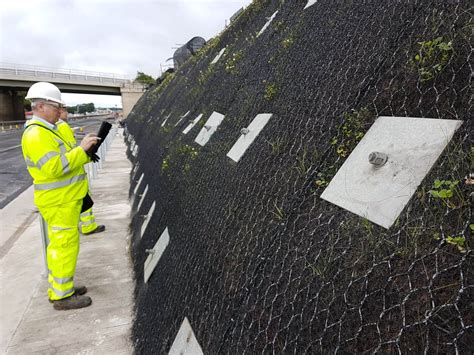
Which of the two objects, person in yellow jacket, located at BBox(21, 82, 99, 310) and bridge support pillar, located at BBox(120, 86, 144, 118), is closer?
person in yellow jacket, located at BBox(21, 82, 99, 310)

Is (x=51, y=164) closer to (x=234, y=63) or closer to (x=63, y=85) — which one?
(x=234, y=63)

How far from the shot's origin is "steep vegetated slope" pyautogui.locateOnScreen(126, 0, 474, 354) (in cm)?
109

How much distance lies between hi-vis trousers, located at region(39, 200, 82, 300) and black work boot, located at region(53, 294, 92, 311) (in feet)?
0.16

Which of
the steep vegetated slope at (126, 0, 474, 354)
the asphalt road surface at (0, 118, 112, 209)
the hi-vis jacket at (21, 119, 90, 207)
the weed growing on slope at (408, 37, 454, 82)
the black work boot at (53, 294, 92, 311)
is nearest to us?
the steep vegetated slope at (126, 0, 474, 354)

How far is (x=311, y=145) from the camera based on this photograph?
195 cm

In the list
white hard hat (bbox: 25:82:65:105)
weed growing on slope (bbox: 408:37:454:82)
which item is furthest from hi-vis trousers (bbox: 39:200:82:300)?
weed growing on slope (bbox: 408:37:454:82)

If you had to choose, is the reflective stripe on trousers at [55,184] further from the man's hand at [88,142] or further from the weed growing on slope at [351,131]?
the weed growing on slope at [351,131]

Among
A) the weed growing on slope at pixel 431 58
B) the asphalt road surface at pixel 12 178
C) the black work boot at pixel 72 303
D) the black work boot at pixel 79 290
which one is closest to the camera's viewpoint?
the weed growing on slope at pixel 431 58

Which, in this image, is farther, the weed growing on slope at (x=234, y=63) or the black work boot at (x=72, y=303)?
the weed growing on slope at (x=234, y=63)

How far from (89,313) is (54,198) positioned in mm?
1287

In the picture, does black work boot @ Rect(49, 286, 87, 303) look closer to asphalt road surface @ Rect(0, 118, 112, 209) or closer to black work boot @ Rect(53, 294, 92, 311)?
black work boot @ Rect(53, 294, 92, 311)

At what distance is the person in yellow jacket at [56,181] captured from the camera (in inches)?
132

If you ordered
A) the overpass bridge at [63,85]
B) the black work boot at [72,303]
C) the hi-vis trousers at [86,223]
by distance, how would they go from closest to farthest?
1. the black work boot at [72,303]
2. the hi-vis trousers at [86,223]
3. the overpass bridge at [63,85]

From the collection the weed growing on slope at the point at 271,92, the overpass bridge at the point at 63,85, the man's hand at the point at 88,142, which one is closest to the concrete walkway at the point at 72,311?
the man's hand at the point at 88,142
